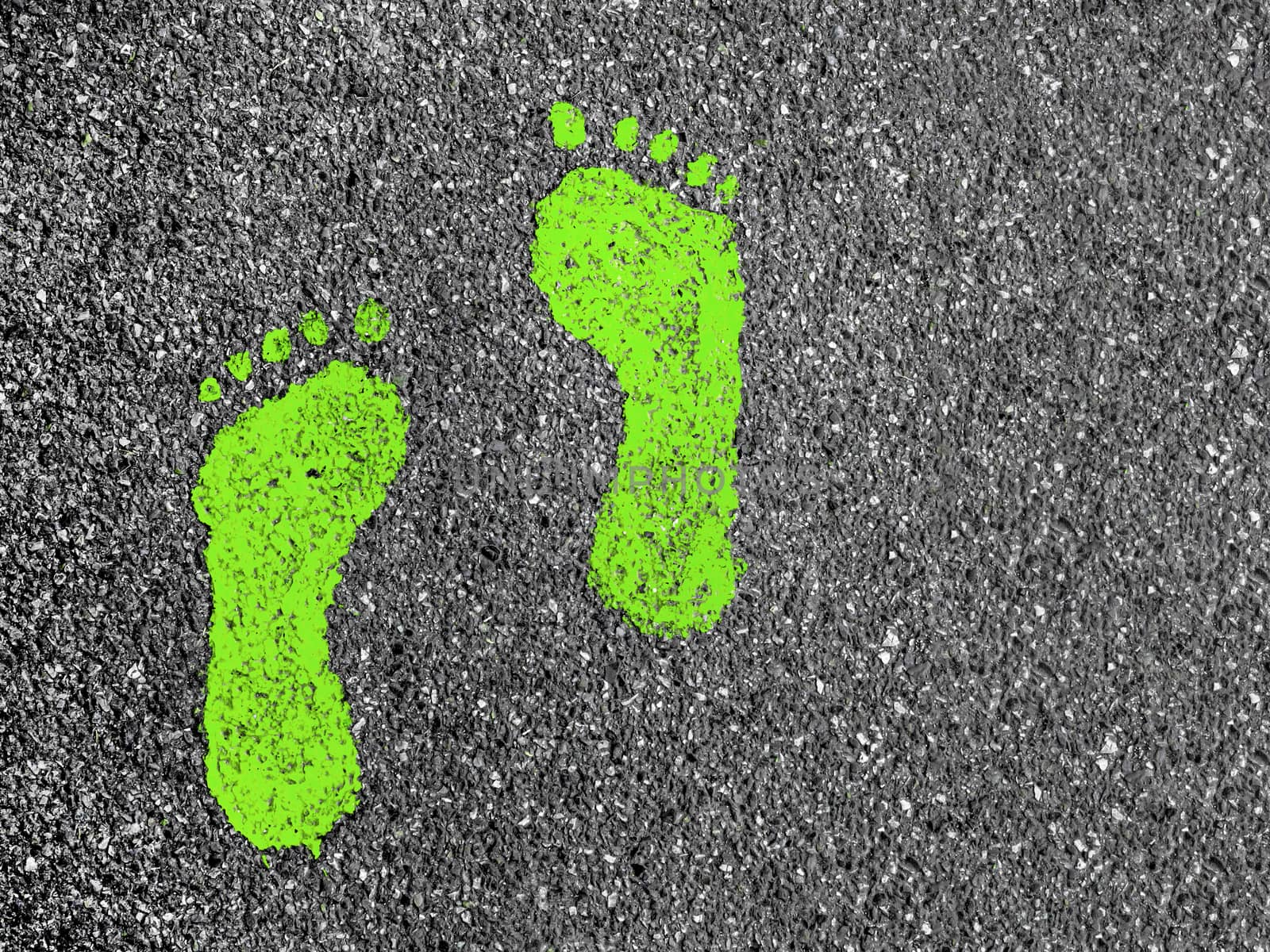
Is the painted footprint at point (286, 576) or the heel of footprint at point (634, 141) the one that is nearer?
the painted footprint at point (286, 576)

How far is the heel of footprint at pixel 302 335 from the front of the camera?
195 cm

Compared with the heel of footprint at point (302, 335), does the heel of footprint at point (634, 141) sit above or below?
above

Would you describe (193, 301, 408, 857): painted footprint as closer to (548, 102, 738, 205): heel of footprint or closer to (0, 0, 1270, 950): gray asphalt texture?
(0, 0, 1270, 950): gray asphalt texture

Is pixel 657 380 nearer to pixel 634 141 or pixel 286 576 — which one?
pixel 634 141

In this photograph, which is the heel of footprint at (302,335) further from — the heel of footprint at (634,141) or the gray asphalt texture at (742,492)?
the heel of footprint at (634,141)

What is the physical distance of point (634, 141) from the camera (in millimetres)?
2012

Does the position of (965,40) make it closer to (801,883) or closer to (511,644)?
(511,644)

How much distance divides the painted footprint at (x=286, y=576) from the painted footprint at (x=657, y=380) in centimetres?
45

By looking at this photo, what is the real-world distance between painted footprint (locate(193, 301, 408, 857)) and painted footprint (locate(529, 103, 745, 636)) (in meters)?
0.45

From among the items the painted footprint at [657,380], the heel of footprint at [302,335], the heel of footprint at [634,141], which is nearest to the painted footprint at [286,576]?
the heel of footprint at [302,335]

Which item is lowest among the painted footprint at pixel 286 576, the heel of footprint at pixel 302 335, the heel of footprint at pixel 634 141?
the painted footprint at pixel 286 576

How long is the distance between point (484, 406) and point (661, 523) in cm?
44

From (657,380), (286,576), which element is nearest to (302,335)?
(286,576)

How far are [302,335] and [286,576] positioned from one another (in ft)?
1.63
